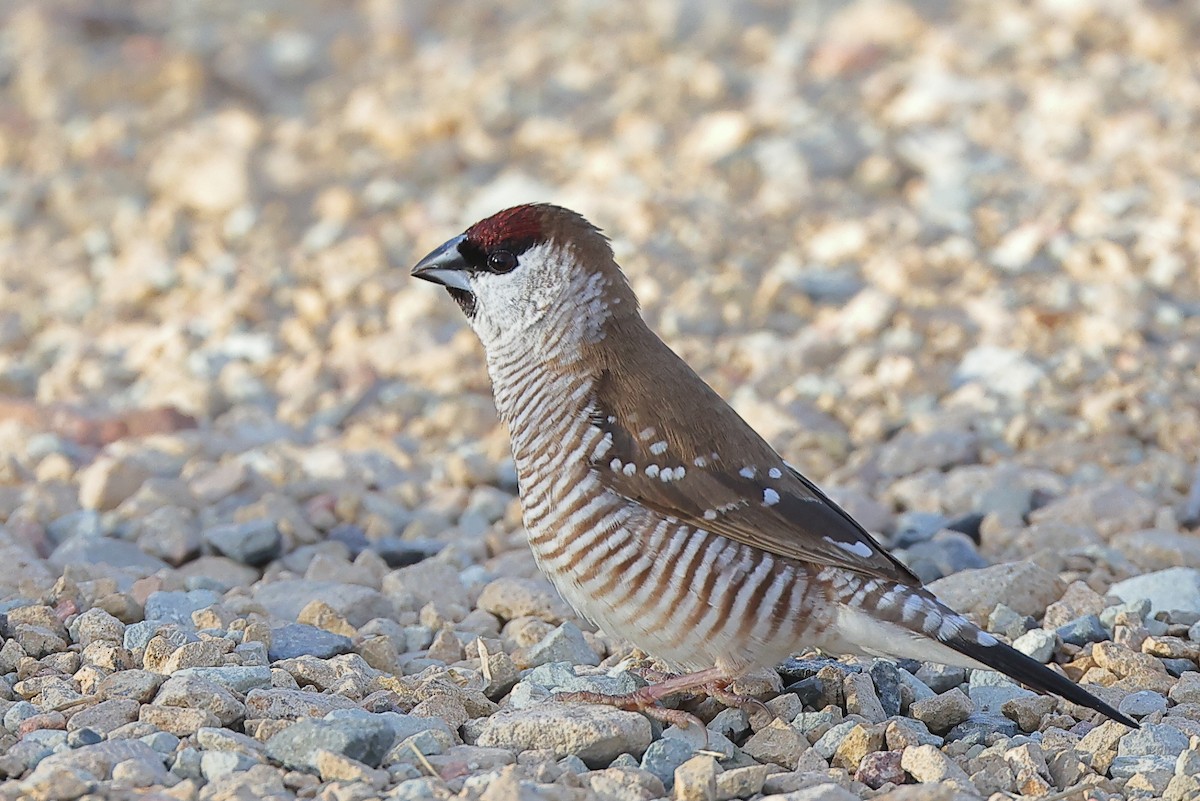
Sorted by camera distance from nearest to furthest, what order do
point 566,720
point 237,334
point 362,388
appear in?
1. point 566,720
2. point 362,388
3. point 237,334

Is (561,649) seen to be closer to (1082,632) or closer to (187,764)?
(187,764)

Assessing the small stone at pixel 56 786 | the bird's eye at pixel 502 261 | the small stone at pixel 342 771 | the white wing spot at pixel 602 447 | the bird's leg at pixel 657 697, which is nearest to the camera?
the small stone at pixel 56 786

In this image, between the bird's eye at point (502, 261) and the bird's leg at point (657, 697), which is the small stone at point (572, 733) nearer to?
the bird's leg at point (657, 697)

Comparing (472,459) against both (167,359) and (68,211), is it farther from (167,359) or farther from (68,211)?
(68,211)

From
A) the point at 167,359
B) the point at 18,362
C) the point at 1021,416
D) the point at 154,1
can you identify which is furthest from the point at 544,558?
the point at 154,1

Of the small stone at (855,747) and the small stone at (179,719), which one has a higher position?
the small stone at (179,719)

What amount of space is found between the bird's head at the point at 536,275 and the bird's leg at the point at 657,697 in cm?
120

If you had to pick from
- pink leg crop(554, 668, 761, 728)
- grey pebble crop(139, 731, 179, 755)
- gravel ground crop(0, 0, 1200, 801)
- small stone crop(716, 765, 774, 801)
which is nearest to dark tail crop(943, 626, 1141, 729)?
gravel ground crop(0, 0, 1200, 801)

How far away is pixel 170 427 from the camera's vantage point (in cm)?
768

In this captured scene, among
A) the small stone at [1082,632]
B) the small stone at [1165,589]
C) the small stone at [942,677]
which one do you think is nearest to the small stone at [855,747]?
the small stone at [942,677]

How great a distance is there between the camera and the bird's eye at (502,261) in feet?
17.3

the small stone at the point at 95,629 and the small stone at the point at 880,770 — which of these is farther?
the small stone at the point at 95,629

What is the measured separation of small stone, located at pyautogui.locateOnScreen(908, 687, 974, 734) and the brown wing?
0.36 meters

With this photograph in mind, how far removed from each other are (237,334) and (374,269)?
3.34ft
